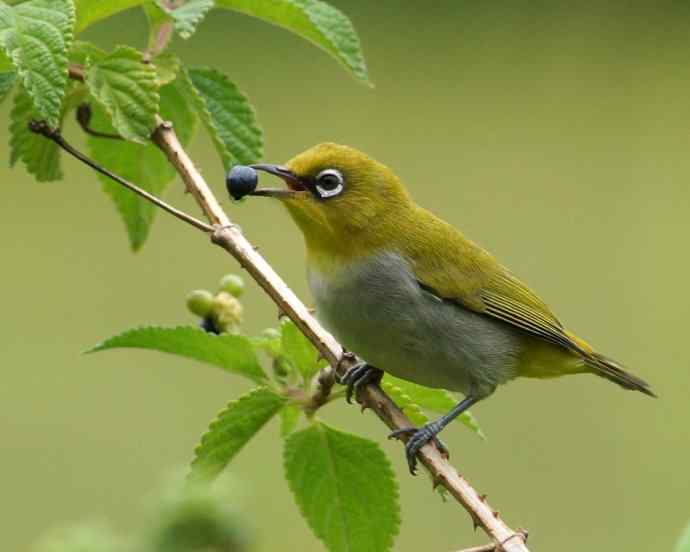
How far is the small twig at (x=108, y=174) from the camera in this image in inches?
81.6

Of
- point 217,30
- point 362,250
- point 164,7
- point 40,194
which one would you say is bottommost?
point 40,194

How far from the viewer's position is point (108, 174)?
2062 millimetres

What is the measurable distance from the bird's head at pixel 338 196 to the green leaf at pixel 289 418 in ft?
1.76

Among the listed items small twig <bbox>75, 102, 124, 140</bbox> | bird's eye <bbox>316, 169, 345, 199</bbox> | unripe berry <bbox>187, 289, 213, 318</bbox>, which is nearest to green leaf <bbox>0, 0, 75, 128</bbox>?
small twig <bbox>75, 102, 124, 140</bbox>

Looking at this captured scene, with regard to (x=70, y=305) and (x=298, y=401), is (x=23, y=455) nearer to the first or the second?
(x=70, y=305)

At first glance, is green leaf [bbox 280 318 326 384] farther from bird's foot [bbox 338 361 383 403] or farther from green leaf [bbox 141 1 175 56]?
green leaf [bbox 141 1 175 56]

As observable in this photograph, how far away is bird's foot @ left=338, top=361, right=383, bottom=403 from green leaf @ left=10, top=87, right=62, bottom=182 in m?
0.62

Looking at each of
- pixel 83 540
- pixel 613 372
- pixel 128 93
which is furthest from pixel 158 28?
pixel 613 372

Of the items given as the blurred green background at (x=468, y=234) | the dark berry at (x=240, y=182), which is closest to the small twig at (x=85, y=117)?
the dark berry at (x=240, y=182)

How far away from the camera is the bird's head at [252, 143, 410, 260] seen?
2.67m

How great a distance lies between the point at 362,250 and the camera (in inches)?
111

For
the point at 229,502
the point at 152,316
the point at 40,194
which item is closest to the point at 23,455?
the point at 152,316

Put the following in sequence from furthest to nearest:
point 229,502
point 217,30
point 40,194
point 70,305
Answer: point 217,30
point 40,194
point 70,305
point 229,502

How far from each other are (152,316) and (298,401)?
6.26 m
